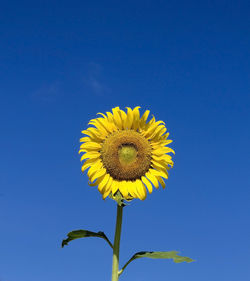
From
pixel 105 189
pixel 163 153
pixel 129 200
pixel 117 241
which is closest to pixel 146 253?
pixel 117 241

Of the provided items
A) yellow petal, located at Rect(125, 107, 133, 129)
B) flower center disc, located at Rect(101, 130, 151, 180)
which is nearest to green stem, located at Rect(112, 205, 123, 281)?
flower center disc, located at Rect(101, 130, 151, 180)

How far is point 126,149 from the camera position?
826 cm

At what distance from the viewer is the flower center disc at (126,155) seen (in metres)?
8.08

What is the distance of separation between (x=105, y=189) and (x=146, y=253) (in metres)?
1.71

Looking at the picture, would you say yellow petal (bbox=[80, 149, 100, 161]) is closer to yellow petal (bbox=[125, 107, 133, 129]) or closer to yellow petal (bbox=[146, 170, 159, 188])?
yellow petal (bbox=[125, 107, 133, 129])

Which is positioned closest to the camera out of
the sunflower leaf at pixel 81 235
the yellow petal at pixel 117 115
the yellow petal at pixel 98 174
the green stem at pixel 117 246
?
the green stem at pixel 117 246

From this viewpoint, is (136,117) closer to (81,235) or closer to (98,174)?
(98,174)

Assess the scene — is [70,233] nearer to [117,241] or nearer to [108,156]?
[117,241]

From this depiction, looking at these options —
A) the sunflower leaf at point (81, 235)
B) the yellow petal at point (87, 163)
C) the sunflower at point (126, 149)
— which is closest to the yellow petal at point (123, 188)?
the sunflower at point (126, 149)

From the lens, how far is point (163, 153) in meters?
8.11

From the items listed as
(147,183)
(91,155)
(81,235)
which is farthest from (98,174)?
(81,235)

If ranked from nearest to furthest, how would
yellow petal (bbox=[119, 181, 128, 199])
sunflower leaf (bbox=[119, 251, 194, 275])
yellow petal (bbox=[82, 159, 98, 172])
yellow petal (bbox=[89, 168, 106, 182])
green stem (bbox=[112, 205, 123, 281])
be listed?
sunflower leaf (bbox=[119, 251, 194, 275]), green stem (bbox=[112, 205, 123, 281]), yellow petal (bbox=[119, 181, 128, 199]), yellow petal (bbox=[89, 168, 106, 182]), yellow petal (bbox=[82, 159, 98, 172])

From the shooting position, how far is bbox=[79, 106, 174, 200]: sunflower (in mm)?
8008

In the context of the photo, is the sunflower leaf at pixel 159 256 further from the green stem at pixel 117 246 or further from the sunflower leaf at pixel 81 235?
the sunflower leaf at pixel 81 235
